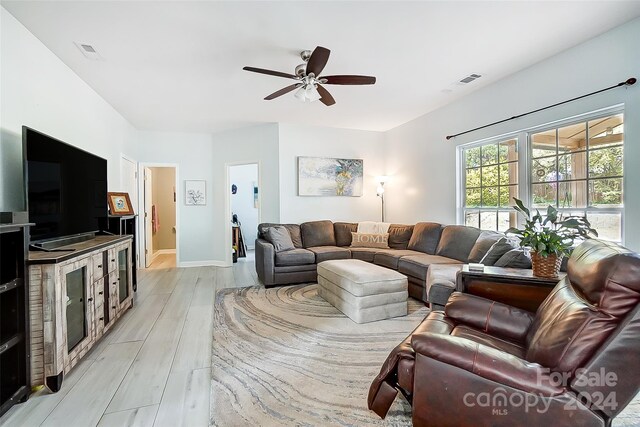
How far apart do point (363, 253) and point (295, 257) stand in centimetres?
106

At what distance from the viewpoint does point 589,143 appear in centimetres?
279

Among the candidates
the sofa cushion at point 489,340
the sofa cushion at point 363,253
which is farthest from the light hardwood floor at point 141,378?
the sofa cushion at point 363,253

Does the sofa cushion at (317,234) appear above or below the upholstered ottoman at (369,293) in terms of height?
above

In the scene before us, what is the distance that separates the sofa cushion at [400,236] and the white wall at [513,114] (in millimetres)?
355

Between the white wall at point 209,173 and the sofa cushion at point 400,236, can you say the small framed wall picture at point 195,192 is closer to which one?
the white wall at point 209,173

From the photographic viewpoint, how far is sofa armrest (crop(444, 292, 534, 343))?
5.52 feet

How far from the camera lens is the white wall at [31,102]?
211 cm

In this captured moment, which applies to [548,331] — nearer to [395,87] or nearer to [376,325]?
[376,325]

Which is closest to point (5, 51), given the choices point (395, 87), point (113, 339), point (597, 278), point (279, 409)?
point (113, 339)

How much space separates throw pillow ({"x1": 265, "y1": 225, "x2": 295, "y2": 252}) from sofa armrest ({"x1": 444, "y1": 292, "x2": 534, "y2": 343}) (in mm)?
2949

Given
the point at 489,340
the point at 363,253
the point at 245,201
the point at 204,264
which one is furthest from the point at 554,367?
the point at 245,201

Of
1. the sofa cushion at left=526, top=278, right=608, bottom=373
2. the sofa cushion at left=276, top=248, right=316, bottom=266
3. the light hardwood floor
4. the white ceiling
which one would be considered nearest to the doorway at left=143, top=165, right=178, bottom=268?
the white ceiling

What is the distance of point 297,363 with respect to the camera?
216cm

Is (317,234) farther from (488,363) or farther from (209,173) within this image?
(488,363)
